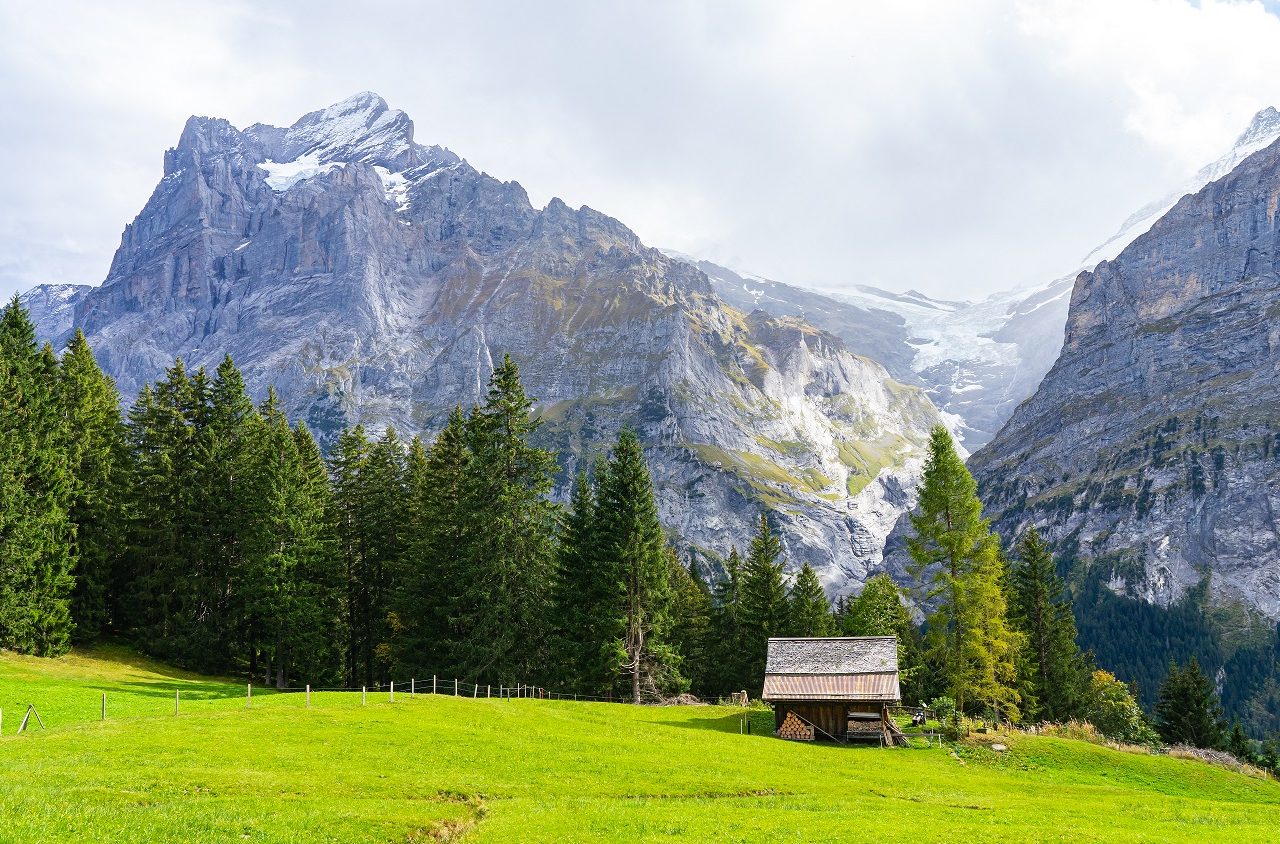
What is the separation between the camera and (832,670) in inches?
1909

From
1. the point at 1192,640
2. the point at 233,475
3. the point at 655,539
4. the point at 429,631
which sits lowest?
the point at 1192,640

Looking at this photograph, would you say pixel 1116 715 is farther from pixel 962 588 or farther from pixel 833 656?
pixel 833 656

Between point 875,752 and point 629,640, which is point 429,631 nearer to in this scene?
point 629,640

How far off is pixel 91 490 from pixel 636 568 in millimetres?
38958

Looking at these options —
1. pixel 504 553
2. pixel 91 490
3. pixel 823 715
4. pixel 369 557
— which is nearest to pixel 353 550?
pixel 369 557

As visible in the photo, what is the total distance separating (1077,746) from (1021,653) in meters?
22.8

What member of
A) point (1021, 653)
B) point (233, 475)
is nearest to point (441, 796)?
point (233, 475)

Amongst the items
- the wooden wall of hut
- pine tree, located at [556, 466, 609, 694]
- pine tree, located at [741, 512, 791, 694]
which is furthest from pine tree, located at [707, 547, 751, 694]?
the wooden wall of hut

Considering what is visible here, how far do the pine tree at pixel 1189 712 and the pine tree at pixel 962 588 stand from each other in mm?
37550

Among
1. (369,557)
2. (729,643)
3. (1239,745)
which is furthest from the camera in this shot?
(729,643)

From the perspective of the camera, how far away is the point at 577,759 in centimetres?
3212

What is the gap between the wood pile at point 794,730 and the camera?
4638cm

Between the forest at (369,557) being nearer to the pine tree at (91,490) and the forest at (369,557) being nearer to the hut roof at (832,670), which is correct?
the pine tree at (91,490)

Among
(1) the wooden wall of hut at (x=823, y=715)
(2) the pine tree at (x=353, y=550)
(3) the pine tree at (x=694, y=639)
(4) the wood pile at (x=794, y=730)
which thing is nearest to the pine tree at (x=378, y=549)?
(2) the pine tree at (x=353, y=550)
